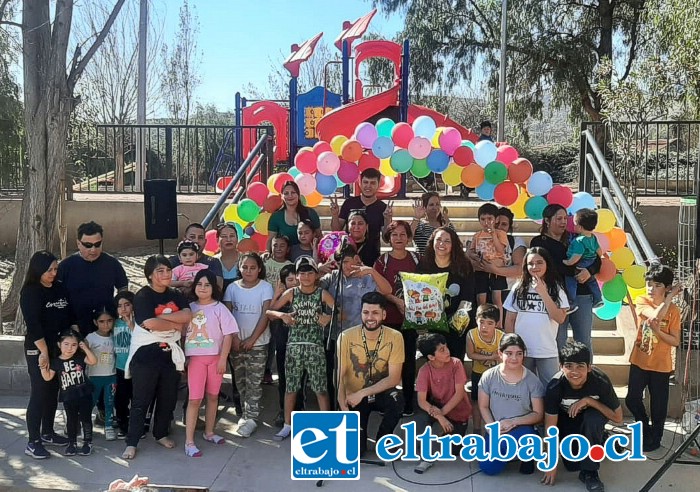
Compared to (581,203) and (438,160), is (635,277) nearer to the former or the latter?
(581,203)

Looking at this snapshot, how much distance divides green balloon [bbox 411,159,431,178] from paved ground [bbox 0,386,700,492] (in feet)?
9.33

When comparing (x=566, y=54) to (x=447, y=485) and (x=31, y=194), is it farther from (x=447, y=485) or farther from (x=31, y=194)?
(x=447, y=485)

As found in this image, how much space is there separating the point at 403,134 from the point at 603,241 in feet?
6.49

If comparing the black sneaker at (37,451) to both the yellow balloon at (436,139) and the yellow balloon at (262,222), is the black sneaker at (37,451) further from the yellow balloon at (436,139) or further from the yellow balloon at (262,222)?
the yellow balloon at (436,139)

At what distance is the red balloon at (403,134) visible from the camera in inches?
247

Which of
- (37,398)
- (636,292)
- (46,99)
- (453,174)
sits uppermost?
(46,99)

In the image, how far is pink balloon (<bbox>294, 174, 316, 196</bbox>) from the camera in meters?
6.55

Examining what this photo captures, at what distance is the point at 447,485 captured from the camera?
4.37 meters

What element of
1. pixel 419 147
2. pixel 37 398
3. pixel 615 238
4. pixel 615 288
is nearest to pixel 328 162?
pixel 419 147

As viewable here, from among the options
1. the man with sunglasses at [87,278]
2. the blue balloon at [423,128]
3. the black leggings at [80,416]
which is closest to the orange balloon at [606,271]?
the blue balloon at [423,128]

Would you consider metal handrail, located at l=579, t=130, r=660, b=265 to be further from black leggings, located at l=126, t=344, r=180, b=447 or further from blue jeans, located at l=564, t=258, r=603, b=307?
black leggings, located at l=126, t=344, r=180, b=447

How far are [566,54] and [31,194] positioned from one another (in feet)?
46.0

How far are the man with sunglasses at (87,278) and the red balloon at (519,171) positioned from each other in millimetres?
3443

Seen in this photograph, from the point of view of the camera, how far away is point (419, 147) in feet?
20.5
